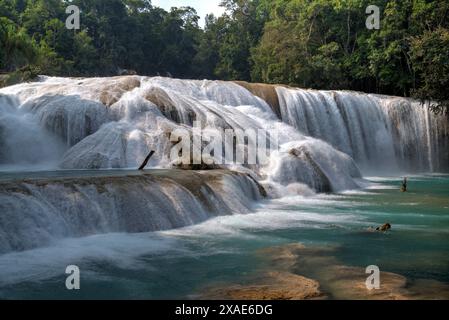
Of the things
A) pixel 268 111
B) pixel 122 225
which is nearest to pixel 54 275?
pixel 122 225

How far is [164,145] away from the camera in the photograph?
17.0 metres

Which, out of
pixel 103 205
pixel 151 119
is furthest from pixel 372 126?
pixel 103 205

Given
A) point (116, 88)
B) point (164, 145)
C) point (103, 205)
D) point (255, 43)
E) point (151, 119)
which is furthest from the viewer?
point (255, 43)

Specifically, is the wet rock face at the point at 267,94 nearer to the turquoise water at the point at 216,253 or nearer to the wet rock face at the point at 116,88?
the wet rock face at the point at 116,88

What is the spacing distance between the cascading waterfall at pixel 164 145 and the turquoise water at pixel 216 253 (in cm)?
57

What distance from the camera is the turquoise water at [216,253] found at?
7066 millimetres

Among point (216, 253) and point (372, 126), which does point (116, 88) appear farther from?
point (372, 126)

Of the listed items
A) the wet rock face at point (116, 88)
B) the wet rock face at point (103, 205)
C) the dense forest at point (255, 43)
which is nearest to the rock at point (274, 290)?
the wet rock face at point (103, 205)

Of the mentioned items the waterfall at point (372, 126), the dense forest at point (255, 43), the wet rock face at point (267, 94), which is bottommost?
the waterfall at point (372, 126)

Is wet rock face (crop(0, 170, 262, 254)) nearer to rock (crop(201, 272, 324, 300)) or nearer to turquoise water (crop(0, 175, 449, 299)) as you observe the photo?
turquoise water (crop(0, 175, 449, 299))

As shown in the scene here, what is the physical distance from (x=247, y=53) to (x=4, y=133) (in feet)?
113

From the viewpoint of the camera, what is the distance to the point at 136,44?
53594mm

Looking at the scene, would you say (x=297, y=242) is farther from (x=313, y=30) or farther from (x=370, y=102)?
(x=313, y=30)

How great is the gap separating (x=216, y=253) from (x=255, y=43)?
43420 mm
